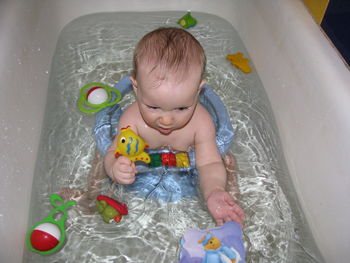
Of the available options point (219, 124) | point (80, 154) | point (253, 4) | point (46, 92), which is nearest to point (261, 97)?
point (219, 124)

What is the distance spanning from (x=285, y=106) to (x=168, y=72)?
0.65m

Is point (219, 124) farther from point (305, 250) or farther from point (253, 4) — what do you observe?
point (253, 4)

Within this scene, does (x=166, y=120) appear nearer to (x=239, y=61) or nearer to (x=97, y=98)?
(x=97, y=98)

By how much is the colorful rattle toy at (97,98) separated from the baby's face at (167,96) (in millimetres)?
382

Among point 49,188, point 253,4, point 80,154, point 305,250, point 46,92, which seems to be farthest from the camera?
point 253,4

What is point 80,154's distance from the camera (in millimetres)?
1415

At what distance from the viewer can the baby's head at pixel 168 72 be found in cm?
101

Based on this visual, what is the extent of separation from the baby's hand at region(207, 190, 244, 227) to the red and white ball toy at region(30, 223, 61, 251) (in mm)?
472

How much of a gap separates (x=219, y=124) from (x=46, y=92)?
721 mm

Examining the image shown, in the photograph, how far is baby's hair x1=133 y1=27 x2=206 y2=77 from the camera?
1.01m

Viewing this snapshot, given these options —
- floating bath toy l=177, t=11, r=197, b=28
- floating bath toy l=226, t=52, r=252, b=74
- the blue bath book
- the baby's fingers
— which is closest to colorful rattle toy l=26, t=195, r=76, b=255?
the blue bath book

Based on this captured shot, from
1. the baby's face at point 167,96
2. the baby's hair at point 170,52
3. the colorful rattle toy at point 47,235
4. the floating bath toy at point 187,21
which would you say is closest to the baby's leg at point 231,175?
the baby's face at point 167,96

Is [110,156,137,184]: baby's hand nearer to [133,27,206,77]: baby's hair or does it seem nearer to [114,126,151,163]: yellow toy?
[114,126,151,163]: yellow toy

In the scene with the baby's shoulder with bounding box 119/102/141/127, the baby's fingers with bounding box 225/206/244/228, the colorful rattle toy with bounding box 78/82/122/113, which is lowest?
the baby's fingers with bounding box 225/206/244/228
